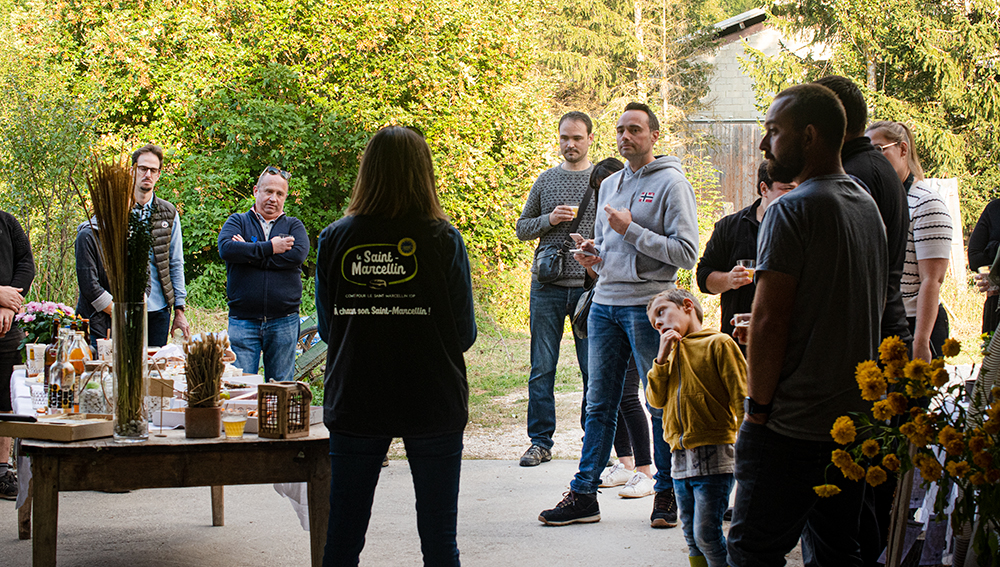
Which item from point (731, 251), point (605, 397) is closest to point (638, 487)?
point (605, 397)

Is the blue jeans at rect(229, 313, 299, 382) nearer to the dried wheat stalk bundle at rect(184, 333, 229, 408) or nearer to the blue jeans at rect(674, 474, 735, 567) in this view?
the dried wheat stalk bundle at rect(184, 333, 229, 408)

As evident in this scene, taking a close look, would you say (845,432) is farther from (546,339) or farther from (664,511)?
(546,339)

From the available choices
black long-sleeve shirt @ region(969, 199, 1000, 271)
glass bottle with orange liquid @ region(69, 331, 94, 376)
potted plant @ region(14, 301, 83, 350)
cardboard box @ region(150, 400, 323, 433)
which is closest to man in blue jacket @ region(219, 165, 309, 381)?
potted plant @ region(14, 301, 83, 350)

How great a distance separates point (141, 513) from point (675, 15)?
2016cm

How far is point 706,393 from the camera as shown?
3.09 m

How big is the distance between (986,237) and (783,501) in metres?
4.47

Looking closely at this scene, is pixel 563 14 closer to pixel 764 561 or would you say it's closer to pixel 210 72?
pixel 210 72

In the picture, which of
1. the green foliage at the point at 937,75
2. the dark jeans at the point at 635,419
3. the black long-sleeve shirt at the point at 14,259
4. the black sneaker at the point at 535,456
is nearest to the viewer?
the dark jeans at the point at 635,419

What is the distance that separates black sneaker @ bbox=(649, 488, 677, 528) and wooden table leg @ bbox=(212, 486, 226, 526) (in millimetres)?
2128

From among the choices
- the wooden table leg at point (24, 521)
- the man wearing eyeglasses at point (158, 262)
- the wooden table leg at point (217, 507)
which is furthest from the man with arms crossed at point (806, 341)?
the man wearing eyeglasses at point (158, 262)

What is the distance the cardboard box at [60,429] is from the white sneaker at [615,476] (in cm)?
291

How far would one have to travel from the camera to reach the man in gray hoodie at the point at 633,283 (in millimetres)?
3895

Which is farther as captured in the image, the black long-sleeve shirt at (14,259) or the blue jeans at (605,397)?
the black long-sleeve shirt at (14,259)

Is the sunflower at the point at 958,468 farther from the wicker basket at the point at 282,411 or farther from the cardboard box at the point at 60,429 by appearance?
the cardboard box at the point at 60,429
